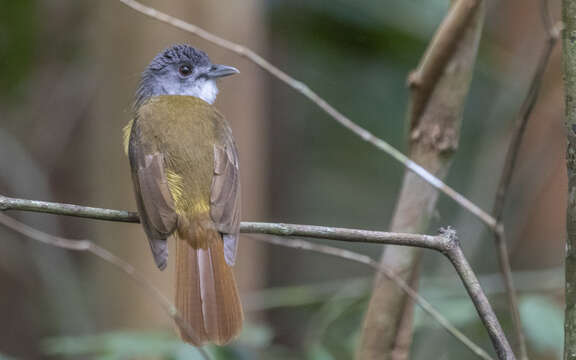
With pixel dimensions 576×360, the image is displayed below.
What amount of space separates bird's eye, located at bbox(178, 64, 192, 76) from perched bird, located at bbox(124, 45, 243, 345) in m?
0.30

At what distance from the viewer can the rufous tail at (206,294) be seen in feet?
7.43

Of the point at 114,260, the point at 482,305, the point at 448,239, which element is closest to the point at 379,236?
the point at 448,239

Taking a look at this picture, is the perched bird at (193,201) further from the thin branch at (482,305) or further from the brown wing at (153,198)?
the thin branch at (482,305)

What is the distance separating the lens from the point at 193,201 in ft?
8.83

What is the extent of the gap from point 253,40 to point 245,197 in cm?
103

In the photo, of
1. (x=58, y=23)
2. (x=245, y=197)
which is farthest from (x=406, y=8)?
(x=58, y=23)

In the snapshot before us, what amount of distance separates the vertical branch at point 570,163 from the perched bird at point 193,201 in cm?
102

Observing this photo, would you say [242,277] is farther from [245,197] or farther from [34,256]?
[34,256]

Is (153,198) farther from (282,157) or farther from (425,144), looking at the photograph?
(282,157)

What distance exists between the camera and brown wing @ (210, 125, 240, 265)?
2.51 meters

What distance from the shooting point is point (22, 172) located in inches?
208

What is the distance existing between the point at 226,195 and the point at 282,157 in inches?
201

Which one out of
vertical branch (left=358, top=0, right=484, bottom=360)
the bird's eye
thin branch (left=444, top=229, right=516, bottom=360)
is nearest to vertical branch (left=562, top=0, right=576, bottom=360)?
thin branch (left=444, top=229, right=516, bottom=360)

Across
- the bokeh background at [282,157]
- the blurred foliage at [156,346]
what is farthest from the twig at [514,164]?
the blurred foliage at [156,346]
